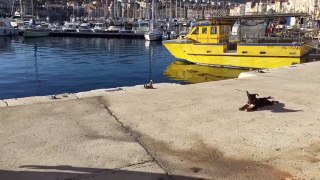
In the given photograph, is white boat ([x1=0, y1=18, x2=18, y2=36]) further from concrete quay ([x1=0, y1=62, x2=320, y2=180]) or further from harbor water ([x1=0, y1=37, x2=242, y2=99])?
concrete quay ([x1=0, y1=62, x2=320, y2=180])

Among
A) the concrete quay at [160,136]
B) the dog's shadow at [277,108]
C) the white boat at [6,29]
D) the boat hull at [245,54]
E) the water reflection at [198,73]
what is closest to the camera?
the concrete quay at [160,136]

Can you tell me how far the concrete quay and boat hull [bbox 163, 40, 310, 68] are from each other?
→ 13112mm

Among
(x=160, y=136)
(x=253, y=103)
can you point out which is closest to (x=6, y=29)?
(x=253, y=103)

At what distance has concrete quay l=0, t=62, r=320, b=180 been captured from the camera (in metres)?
4.58

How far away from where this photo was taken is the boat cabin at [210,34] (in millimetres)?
24925

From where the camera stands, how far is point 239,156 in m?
5.01

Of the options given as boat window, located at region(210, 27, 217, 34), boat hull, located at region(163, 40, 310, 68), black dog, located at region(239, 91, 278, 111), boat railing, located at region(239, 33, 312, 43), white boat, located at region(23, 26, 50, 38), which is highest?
white boat, located at region(23, 26, 50, 38)

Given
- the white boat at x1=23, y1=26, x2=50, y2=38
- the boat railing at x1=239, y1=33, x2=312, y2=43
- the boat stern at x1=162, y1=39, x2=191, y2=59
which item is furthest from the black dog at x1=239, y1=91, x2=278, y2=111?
the white boat at x1=23, y1=26, x2=50, y2=38

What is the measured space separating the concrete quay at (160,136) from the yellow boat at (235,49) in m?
13.2

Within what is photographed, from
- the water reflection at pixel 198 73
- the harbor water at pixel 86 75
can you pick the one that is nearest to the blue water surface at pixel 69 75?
the harbor water at pixel 86 75

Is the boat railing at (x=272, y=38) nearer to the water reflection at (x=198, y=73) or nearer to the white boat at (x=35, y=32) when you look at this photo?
the water reflection at (x=198, y=73)

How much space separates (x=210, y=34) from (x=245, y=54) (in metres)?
3.39

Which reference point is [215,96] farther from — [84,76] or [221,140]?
[84,76]

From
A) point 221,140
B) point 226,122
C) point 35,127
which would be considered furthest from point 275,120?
point 35,127
